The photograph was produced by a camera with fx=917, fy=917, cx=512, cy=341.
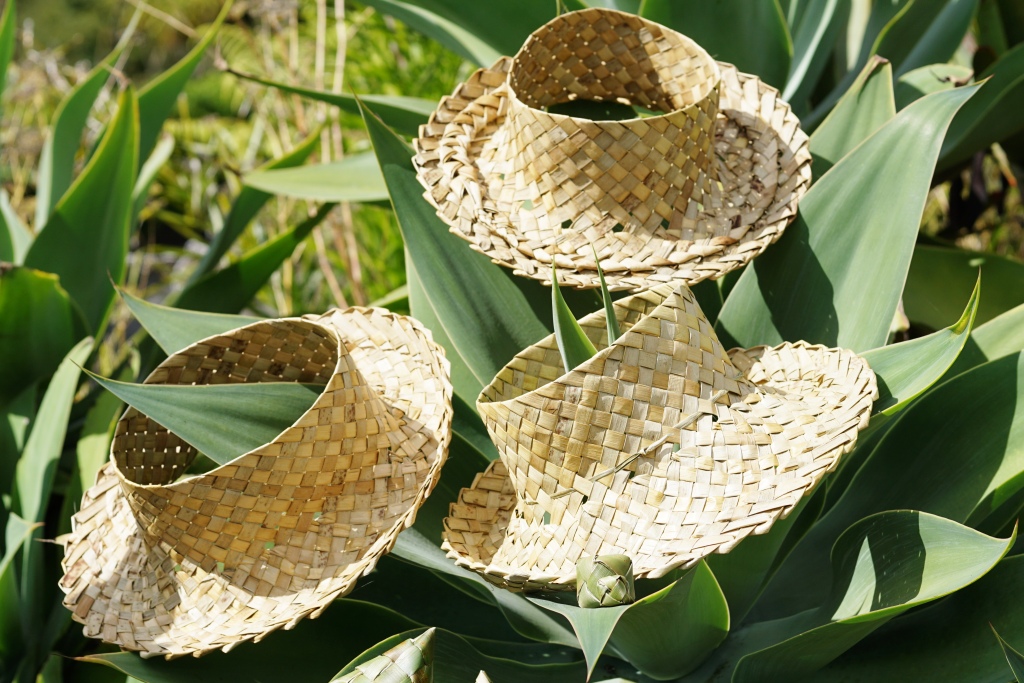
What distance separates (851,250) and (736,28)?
0.38 metres

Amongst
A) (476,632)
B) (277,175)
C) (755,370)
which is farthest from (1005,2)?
(476,632)

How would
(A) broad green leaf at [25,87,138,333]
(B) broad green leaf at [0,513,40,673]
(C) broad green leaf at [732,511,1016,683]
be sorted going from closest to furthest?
(C) broad green leaf at [732,511,1016,683] < (B) broad green leaf at [0,513,40,673] < (A) broad green leaf at [25,87,138,333]

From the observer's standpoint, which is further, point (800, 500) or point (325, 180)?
point (325, 180)

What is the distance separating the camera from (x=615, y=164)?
825 mm

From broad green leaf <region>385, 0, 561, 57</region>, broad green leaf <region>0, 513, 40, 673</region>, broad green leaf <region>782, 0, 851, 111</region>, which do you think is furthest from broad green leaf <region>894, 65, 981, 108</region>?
broad green leaf <region>0, 513, 40, 673</region>

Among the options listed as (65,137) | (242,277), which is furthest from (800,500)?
(65,137)

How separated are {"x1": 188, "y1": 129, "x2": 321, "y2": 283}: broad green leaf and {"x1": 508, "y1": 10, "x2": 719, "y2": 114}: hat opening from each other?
0.72m

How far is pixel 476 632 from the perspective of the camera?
3.33 feet

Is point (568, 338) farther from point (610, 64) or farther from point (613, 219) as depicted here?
point (610, 64)

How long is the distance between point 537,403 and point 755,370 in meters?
0.27

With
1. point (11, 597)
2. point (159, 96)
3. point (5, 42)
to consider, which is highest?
point (5, 42)

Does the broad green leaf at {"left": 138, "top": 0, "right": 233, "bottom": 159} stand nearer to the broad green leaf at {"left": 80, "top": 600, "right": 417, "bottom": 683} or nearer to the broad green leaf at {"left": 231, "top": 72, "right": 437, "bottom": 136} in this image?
the broad green leaf at {"left": 231, "top": 72, "right": 437, "bottom": 136}

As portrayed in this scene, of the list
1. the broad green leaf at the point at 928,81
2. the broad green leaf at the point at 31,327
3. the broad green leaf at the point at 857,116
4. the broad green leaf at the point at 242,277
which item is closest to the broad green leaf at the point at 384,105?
the broad green leaf at the point at 242,277

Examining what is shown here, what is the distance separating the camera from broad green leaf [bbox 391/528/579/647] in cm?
90
